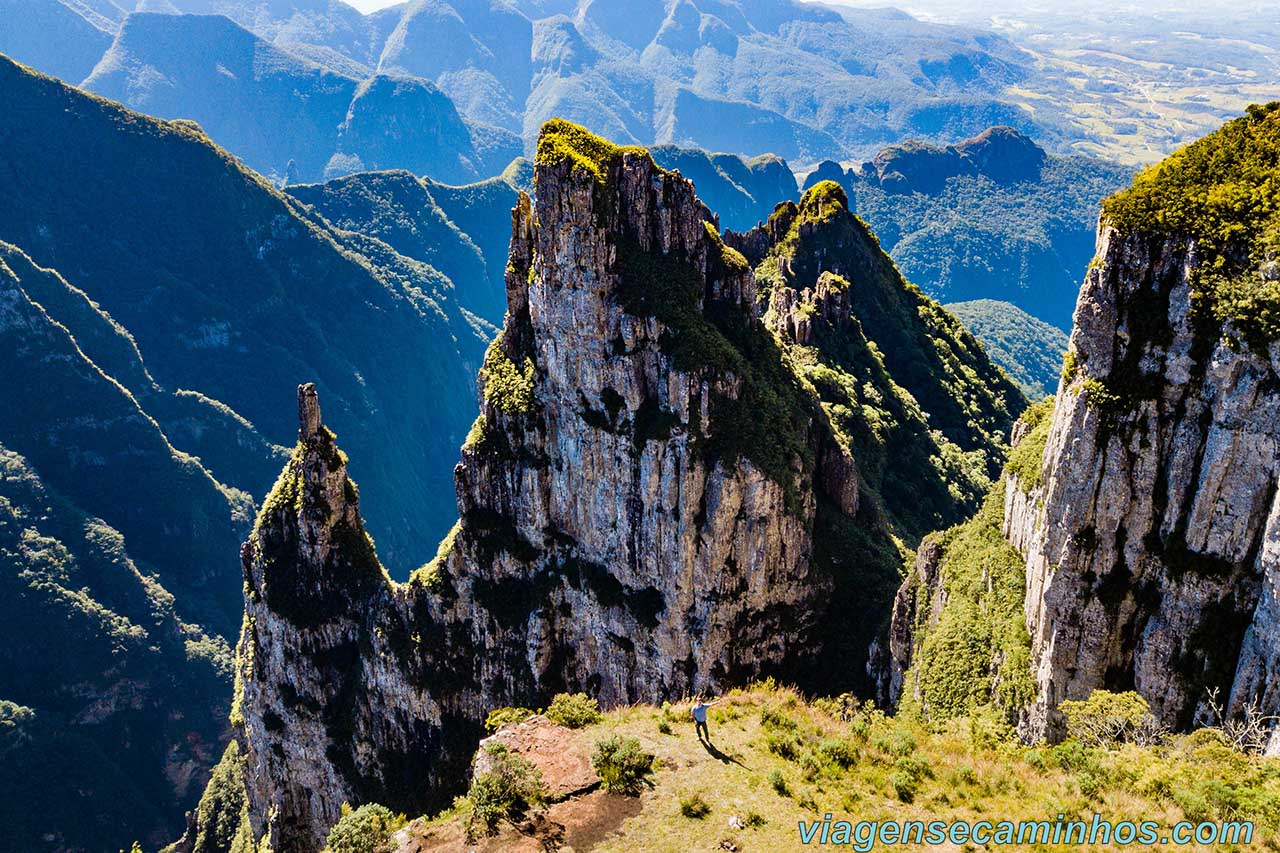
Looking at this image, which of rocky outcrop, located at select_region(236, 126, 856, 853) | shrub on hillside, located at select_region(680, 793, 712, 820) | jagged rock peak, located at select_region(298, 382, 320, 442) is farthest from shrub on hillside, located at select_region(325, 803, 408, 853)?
jagged rock peak, located at select_region(298, 382, 320, 442)

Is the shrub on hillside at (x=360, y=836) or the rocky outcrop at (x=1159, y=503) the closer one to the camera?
the rocky outcrop at (x=1159, y=503)

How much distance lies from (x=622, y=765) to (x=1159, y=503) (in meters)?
23.2

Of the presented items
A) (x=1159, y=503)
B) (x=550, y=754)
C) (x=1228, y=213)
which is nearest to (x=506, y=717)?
(x=550, y=754)

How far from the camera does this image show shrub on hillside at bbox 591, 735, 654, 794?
29.6 meters

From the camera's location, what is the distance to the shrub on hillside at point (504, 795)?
29047mm

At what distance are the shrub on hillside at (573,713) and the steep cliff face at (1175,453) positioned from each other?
19.4 meters

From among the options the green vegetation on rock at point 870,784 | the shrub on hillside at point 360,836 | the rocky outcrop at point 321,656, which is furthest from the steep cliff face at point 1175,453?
the rocky outcrop at point 321,656

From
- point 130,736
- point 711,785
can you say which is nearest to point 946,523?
point 711,785

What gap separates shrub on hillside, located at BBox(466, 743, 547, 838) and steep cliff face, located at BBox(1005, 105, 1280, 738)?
22095 millimetres

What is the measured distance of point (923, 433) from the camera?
276 ft

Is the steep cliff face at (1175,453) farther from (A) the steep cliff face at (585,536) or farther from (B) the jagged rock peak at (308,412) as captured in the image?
(B) the jagged rock peak at (308,412)

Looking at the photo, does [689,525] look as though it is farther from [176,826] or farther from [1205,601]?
[176,826]

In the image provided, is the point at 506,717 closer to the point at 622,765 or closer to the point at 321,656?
the point at 622,765

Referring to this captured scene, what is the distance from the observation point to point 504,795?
29.4m
